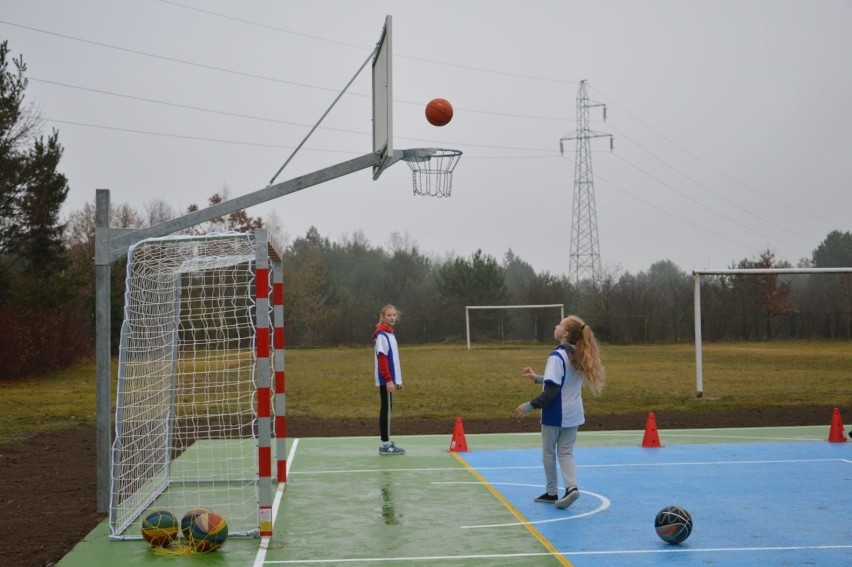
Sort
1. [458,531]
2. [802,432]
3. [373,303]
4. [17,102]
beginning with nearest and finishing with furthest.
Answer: [458,531], [802,432], [17,102], [373,303]

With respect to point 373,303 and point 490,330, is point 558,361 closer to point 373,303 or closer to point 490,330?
point 490,330

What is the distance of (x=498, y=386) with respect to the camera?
26.0 meters

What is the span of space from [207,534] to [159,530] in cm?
42

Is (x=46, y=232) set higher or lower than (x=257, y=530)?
higher

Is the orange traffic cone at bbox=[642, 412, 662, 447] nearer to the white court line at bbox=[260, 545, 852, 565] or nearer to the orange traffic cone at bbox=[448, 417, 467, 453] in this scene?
the orange traffic cone at bbox=[448, 417, 467, 453]

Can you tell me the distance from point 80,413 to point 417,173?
1266 cm

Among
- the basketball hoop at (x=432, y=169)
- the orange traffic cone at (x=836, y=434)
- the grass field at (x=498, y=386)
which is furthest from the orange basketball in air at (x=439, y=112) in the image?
the grass field at (x=498, y=386)

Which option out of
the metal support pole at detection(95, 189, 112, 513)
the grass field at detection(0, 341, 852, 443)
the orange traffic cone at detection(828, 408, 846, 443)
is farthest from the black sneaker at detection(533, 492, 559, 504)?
the grass field at detection(0, 341, 852, 443)

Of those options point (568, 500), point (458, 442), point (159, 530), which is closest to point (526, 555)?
point (568, 500)

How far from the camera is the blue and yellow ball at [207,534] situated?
7980 millimetres

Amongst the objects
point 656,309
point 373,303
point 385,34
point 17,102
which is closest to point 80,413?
point 385,34

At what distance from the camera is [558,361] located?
364 inches

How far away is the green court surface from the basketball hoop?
11.2ft

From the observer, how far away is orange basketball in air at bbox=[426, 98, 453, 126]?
970cm
